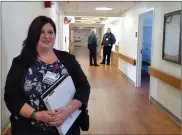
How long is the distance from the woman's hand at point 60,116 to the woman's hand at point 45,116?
1cm

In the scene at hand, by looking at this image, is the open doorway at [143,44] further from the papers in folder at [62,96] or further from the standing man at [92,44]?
the papers in folder at [62,96]

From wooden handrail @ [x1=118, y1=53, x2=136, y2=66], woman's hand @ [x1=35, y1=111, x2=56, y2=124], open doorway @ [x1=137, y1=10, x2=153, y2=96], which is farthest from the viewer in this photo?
wooden handrail @ [x1=118, y1=53, x2=136, y2=66]

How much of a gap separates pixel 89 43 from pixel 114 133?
29.1 inches

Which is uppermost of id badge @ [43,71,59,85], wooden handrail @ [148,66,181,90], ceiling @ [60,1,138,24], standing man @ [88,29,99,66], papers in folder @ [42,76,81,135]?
ceiling @ [60,1,138,24]

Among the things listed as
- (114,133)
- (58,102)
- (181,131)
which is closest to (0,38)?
(58,102)

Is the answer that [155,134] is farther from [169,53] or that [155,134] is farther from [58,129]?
[58,129]

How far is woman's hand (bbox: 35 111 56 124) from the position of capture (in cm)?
86

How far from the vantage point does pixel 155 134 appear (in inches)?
73.9

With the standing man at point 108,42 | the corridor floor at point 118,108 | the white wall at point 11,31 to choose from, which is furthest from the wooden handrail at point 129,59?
the white wall at point 11,31

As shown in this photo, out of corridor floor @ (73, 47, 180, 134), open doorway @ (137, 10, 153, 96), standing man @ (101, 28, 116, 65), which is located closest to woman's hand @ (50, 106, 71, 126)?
corridor floor @ (73, 47, 180, 134)

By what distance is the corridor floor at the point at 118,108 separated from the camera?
6.23 ft

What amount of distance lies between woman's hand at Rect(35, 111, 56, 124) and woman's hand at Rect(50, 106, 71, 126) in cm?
1

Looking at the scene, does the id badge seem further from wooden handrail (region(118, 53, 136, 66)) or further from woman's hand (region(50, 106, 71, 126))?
wooden handrail (region(118, 53, 136, 66))

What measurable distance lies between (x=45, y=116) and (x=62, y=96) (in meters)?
0.10
